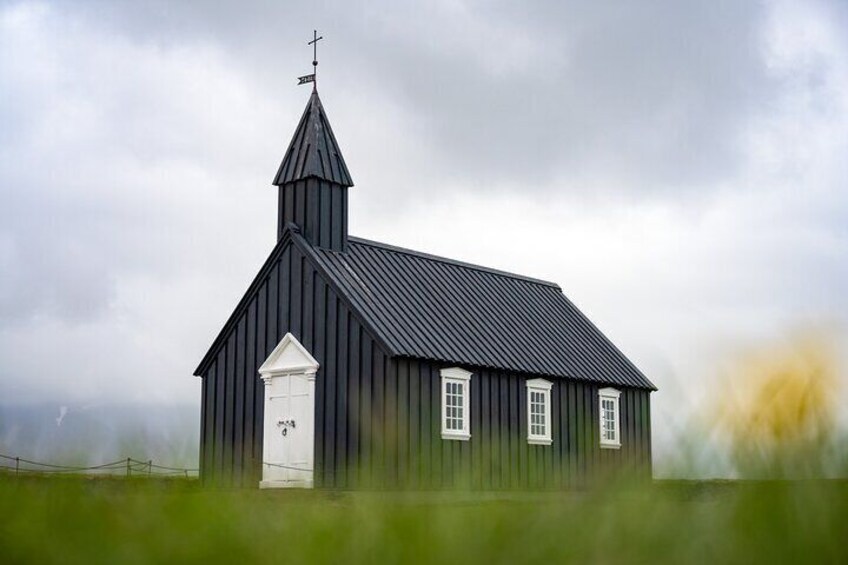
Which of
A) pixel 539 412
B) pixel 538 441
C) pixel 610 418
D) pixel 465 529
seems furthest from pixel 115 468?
pixel 610 418

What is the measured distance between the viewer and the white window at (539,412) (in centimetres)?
2625

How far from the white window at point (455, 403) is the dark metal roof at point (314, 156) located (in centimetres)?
561

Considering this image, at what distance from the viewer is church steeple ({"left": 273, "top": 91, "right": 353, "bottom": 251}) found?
24938 mm

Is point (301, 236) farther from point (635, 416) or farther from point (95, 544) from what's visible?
point (95, 544)

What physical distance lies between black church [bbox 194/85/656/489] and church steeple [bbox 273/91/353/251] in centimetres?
4

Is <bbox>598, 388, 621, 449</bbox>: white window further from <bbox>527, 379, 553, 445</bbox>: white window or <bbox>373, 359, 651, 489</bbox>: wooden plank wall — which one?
<bbox>527, 379, 553, 445</bbox>: white window

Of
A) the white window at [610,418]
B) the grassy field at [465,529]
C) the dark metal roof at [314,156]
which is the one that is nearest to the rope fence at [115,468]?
the grassy field at [465,529]

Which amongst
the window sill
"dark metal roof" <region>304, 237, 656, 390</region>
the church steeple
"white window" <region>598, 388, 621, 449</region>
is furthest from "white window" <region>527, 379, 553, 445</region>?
the church steeple

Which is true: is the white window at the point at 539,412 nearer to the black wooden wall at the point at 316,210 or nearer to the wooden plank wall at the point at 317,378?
the wooden plank wall at the point at 317,378

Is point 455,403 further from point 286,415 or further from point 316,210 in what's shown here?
point 316,210

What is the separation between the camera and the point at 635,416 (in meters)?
31.1

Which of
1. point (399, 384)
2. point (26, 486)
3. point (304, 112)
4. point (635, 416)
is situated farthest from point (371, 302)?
point (26, 486)

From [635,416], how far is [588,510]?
26.6 metres

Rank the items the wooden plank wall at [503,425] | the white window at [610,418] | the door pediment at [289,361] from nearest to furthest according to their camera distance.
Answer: the wooden plank wall at [503,425] < the door pediment at [289,361] < the white window at [610,418]
